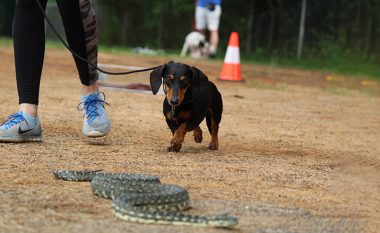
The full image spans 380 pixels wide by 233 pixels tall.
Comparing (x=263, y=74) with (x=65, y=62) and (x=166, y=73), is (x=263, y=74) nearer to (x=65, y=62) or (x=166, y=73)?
(x=65, y=62)

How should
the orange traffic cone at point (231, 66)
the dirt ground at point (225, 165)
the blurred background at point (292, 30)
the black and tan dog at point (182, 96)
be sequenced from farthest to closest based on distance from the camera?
the blurred background at point (292, 30)
the orange traffic cone at point (231, 66)
the black and tan dog at point (182, 96)
the dirt ground at point (225, 165)

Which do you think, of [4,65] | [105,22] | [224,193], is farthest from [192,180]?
[105,22]

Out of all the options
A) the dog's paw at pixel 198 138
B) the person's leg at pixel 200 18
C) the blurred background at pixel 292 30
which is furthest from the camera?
the blurred background at pixel 292 30

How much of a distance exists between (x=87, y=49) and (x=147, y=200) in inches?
92.9

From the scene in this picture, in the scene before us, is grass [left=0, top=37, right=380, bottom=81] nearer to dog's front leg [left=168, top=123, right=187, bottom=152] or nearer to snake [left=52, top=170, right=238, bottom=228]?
dog's front leg [left=168, top=123, right=187, bottom=152]

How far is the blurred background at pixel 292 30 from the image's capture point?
23.3 meters

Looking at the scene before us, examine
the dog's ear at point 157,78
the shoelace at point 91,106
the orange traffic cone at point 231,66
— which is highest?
the dog's ear at point 157,78

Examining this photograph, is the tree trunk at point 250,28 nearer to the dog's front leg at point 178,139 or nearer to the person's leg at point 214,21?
the person's leg at point 214,21

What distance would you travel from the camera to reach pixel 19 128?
6.02 metres

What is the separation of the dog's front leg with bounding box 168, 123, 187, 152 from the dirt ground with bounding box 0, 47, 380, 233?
2.8 inches

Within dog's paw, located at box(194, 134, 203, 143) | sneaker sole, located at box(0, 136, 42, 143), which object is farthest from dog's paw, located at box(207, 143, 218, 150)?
sneaker sole, located at box(0, 136, 42, 143)

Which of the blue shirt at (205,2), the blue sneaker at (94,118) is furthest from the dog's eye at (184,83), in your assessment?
the blue shirt at (205,2)

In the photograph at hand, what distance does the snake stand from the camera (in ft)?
12.8

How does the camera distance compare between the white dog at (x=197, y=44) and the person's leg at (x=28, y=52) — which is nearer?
the person's leg at (x=28, y=52)
